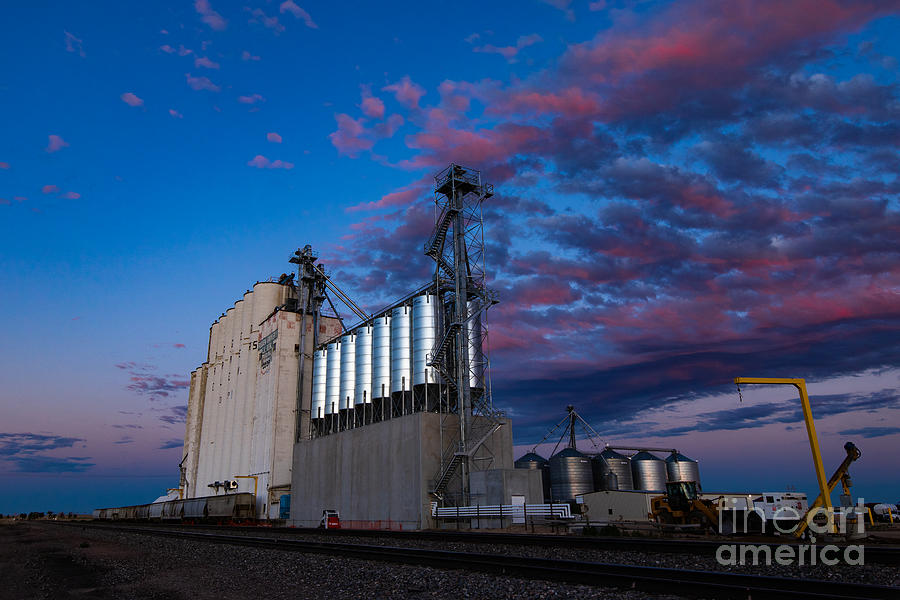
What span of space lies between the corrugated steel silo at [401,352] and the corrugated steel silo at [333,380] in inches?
372

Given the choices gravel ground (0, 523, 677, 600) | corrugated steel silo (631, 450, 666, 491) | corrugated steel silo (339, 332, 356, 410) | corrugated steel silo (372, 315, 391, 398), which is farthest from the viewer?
corrugated steel silo (631, 450, 666, 491)

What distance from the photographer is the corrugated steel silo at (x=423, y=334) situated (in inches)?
1693

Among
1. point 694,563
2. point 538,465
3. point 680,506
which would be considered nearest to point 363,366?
point 538,465

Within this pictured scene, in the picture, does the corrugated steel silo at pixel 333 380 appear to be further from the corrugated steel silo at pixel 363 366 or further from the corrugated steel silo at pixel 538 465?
the corrugated steel silo at pixel 538 465

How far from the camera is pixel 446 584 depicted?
42.9 feet

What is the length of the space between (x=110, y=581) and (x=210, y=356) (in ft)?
239

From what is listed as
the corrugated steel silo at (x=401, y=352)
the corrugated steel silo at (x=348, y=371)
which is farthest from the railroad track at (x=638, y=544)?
the corrugated steel silo at (x=348, y=371)

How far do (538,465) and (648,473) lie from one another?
415 inches

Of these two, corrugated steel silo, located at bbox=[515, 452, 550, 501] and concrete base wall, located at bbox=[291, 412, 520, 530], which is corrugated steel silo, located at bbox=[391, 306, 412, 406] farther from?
corrugated steel silo, located at bbox=[515, 452, 550, 501]

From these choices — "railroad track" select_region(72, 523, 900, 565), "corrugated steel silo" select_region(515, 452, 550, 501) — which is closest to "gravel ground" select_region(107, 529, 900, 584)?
"railroad track" select_region(72, 523, 900, 565)

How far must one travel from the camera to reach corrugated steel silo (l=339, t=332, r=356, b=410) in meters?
51.0

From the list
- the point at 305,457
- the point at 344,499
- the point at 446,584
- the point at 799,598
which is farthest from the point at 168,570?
the point at 305,457

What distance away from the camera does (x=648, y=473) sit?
57.0 meters

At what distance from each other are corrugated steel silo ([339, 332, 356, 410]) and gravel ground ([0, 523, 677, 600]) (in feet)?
85.8
